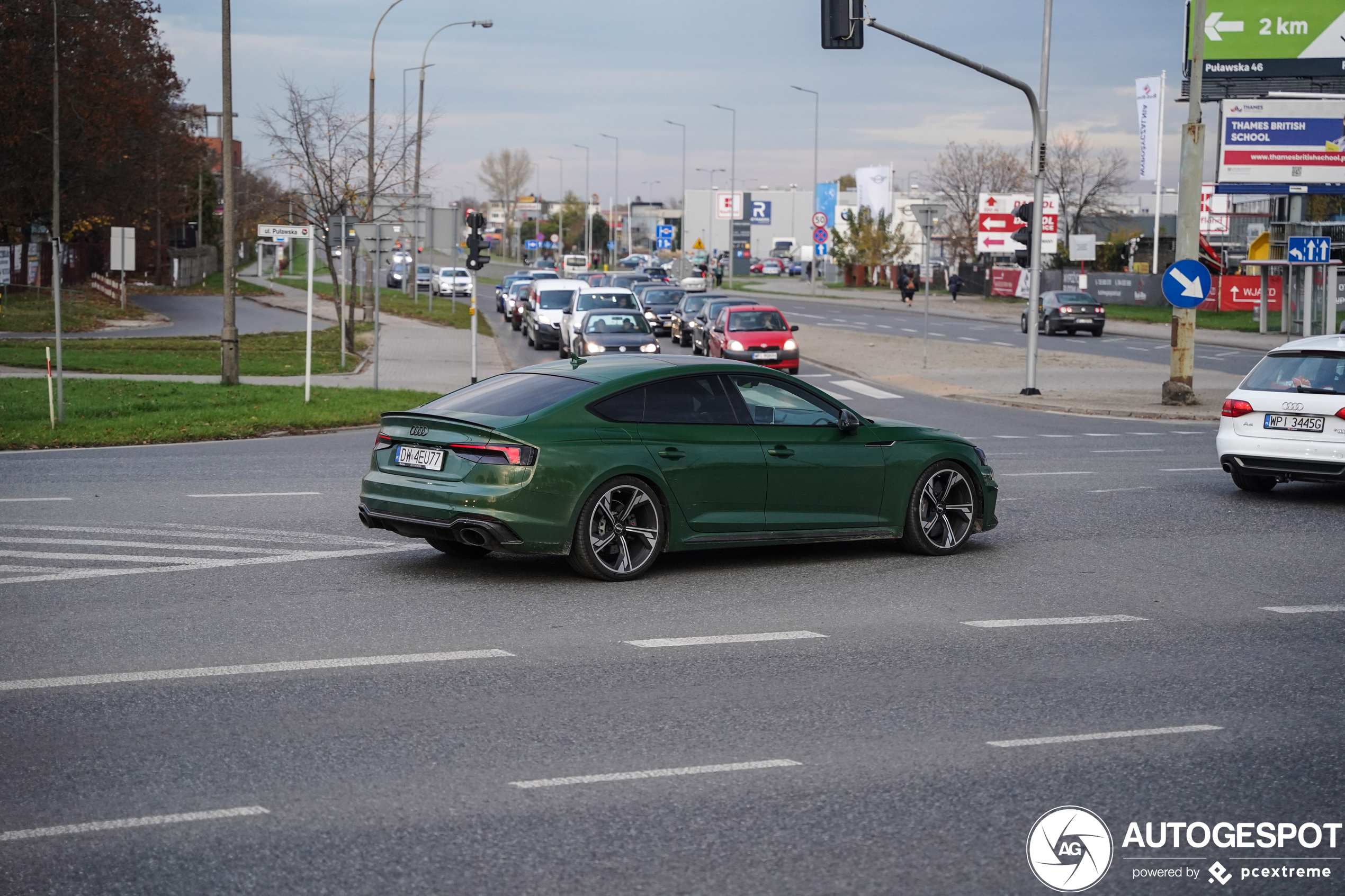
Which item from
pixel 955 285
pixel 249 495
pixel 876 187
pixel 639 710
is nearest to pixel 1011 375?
pixel 249 495

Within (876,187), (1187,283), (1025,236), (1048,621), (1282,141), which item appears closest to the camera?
(1048,621)

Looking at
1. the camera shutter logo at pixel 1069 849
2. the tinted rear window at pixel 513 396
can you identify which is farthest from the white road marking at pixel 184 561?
the camera shutter logo at pixel 1069 849

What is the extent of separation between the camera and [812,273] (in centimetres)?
8775

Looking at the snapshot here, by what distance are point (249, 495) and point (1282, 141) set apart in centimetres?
4131

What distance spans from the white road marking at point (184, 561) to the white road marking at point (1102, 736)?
5.43m

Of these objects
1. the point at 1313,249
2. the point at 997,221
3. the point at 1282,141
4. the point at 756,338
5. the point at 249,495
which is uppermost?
the point at 1282,141

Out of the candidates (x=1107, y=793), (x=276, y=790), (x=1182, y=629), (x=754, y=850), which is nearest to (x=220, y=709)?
(x=276, y=790)

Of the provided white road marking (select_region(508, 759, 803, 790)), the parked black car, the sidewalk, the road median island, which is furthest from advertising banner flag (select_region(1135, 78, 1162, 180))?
white road marking (select_region(508, 759, 803, 790))

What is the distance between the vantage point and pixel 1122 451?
714 inches

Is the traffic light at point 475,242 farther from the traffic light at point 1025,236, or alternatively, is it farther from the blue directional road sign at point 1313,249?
the blue directional road sign at point 1313,249

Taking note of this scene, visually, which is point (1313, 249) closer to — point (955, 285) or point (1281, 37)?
point (1281, 37)

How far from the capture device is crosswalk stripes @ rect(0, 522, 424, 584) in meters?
9.35

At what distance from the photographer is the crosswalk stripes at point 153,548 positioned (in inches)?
→ 368

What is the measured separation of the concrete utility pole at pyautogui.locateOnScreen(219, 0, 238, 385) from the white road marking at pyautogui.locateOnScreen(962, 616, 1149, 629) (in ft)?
56.9
